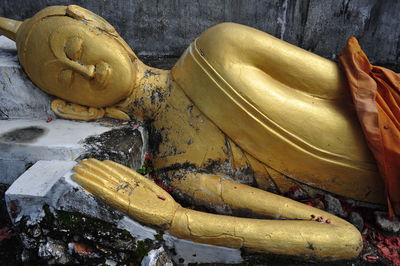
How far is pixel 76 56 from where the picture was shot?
242 centimetres

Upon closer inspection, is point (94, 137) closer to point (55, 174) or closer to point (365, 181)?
point (55, 174)

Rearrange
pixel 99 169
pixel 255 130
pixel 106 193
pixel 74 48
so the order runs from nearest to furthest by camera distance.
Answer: pixel 106 193
pixel 99 169
pixel 255 130
pixel 74 48

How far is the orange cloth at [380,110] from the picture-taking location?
212cm

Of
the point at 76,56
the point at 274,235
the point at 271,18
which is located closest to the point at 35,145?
the point at 76,56

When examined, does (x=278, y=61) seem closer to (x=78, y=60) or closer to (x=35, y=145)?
(x=78, y=60)

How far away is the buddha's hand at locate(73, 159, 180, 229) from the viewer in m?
2.04

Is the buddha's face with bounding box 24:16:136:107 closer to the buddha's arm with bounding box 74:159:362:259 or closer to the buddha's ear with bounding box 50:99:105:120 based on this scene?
the buddha's ear with bounding box 50:99:105:120

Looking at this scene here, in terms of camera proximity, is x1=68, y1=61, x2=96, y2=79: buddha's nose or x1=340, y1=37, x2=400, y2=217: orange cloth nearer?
x1=340, y1=37, x2=400, y2=217: orange cloth

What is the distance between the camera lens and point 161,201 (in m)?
2.13

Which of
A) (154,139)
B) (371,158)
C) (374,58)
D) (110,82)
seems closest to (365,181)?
(371,158)

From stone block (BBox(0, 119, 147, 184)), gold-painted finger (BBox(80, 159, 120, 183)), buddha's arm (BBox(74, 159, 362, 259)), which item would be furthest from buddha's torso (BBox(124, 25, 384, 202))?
gold-painted finger (BBox(80, 159, 120, 183))

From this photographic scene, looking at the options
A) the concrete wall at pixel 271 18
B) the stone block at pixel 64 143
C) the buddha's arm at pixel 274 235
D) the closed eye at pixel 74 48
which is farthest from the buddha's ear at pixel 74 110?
the concrete wall at pixel 271 18

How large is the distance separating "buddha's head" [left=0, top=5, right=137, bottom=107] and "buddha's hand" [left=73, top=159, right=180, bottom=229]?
584mm

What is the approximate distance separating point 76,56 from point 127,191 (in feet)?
3.26
